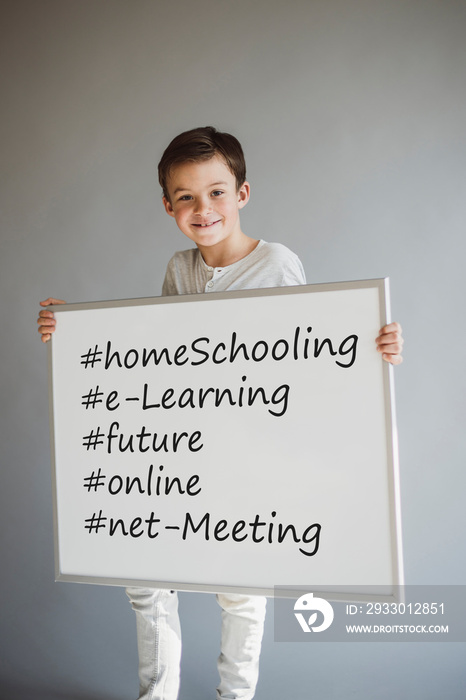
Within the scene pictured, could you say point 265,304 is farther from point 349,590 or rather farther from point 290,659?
point 290,659

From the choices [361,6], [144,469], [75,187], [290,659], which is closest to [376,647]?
[290,659]

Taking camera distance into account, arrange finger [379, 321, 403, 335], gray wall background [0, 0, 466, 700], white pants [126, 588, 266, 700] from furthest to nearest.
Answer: gray wall background [0, 0, 466, 700] → white pants [126, 588, 266, 700] → finger [379, 321, 403, 335]

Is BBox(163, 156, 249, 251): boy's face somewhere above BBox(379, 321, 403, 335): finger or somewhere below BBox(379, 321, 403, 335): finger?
above

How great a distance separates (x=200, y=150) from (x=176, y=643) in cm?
107

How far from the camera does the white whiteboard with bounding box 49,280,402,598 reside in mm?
846

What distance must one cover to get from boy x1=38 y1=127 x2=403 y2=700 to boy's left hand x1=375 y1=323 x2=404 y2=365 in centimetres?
31

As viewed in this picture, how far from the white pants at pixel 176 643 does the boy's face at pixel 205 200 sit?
76 cm

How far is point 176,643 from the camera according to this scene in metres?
1.19

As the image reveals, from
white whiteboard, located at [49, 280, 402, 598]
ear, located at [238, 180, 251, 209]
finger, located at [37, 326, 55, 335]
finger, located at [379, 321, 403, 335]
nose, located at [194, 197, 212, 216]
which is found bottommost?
white whiteboard, located at [49, 280, 402, 598]

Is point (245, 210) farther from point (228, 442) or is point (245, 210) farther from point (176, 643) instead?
point (176, 643)

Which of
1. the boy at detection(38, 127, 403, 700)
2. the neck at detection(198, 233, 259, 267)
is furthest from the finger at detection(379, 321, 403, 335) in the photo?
the neck at detection(198, 233, 259, 267)

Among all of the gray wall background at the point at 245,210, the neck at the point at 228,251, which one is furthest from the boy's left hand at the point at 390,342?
the gray wall background at the point at 245,210

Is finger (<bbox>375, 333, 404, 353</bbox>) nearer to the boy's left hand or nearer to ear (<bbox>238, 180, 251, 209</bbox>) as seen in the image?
the boy's left hand

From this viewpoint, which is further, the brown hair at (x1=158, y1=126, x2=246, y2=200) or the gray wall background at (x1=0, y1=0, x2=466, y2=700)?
the gray wall background at (x1=0, y1=0, x2=466, y2=700)
